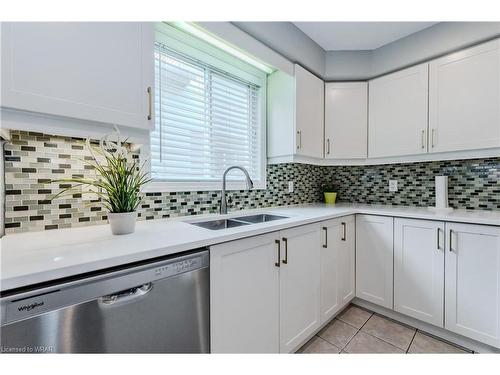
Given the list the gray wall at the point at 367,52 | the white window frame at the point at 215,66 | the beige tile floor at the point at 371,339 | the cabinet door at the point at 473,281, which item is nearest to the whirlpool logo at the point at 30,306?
the white window frame at the point at 215,66

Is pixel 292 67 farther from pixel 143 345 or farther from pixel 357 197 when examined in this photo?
pixel 143 345

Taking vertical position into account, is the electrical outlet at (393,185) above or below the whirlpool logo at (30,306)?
above

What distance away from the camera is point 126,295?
79cm

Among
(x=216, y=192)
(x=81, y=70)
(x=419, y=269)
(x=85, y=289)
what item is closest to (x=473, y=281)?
(x=419, y=269)

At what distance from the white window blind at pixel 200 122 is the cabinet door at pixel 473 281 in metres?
1.60

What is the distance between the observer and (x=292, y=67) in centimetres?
199

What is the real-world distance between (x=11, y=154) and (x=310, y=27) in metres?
2.27

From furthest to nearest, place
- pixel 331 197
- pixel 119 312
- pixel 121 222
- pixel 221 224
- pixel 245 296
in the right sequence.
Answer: pixel 331 197
pixel 221 224
pixel 245 296
pixel 121 222
pixel 119 312

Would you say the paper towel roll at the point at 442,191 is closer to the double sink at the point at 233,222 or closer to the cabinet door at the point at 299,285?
the cabinet door at the point at 299,285

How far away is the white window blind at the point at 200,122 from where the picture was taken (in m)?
1.56

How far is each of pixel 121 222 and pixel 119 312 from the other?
1.33 ft

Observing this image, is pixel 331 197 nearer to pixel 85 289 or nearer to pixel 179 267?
pixel 179 267

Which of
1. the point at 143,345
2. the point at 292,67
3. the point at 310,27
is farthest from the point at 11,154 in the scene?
the point at 310,27

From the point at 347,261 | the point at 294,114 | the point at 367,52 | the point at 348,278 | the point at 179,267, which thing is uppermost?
the point at 367,52
